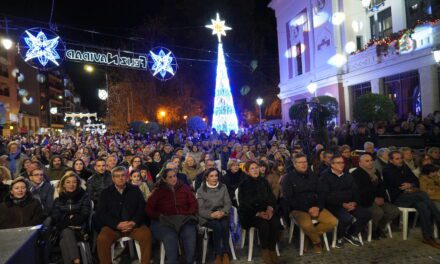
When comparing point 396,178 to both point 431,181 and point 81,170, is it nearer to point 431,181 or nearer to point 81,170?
point 431,181

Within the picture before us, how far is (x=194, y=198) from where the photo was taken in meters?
5.36

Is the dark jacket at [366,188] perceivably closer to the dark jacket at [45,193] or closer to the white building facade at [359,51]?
the dark jacket at [45,193]

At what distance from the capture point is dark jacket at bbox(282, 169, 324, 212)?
216 inches

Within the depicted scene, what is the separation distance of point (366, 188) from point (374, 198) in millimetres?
259

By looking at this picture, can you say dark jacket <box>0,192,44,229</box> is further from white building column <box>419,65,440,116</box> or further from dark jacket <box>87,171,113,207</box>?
white building column <box>419,65,440,116</box>

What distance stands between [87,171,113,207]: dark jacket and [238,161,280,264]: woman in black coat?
7.66 ft

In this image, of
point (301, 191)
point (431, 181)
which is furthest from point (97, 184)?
point (431, 181)

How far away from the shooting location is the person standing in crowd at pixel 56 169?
7.58 meters

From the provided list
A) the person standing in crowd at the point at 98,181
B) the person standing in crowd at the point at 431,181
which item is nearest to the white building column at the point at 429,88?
the person standing in crowd at the point at 431,181

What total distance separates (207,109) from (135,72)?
810 centimetres

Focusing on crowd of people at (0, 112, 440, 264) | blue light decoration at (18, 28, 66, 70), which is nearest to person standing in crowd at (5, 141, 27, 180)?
crowd of people at (0, 112, 440, 264)

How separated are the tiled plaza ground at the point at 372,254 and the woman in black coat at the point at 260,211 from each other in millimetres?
276

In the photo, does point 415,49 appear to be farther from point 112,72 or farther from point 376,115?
point 112,72

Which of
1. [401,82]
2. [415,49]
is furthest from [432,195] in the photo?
[401,82]
